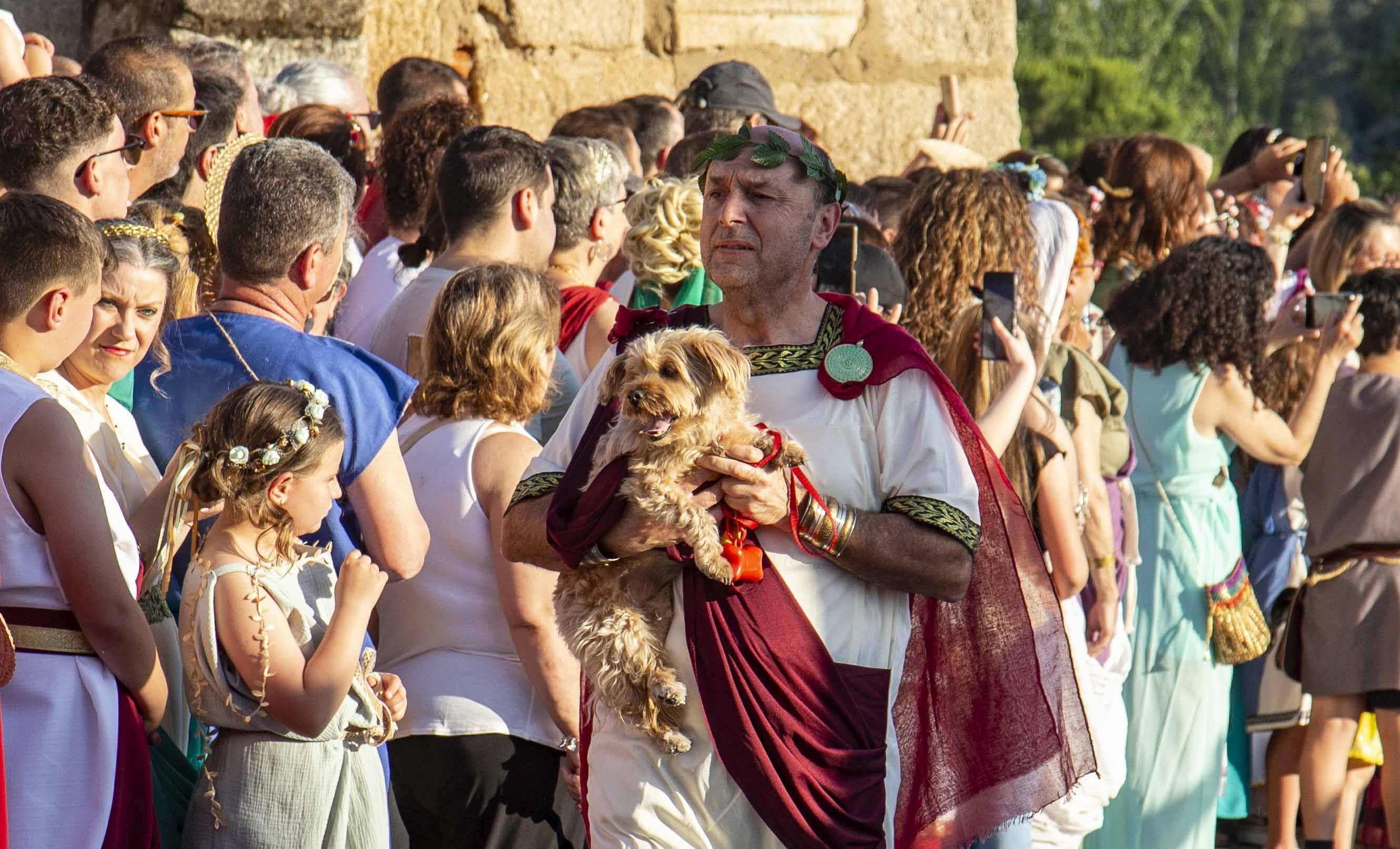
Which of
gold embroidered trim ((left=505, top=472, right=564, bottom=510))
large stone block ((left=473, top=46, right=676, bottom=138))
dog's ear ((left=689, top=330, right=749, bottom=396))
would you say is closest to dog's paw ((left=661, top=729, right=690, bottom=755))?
gold embroidered trim ((left=505, top=472, right=564, bottom=510))

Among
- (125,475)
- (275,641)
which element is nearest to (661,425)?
(275,641)

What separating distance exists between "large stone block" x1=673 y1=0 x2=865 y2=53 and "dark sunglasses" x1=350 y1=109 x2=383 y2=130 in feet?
6.72

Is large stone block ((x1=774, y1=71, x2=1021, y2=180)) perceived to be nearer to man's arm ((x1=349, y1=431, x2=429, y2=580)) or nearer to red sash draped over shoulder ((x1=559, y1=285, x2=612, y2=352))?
red sash draped over shoulder ((x1=559, y1=285, x2=612, y2=352))

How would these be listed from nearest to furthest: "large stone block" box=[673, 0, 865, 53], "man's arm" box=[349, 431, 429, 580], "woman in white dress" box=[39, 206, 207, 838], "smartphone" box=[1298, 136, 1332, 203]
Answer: "woman in white dress" box=[39, 206, 207, 838], "man's arm" box=[349, 431, 429, 580], "smartphone" box=[1298, 136, 1332, 203], "large stone block" box=[673, 0, 865, 53]

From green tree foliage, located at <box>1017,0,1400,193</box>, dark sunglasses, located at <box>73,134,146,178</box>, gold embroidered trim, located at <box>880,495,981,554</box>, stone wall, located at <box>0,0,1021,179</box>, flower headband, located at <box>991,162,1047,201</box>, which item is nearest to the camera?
gold embroidered trim, located at <box>880,495,981,554</box>

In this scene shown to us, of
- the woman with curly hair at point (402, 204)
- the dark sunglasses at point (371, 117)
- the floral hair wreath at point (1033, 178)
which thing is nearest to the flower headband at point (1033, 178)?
the floral hair wreath at point (1033, 178)

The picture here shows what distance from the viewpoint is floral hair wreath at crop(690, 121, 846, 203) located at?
3086 mm

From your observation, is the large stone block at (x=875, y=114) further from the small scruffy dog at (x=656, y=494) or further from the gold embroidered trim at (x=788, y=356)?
the small scruffy dog at (x=656, y=494)

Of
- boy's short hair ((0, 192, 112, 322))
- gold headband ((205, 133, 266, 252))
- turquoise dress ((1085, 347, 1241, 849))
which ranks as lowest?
turquoise dress ((1085, 347, 1241, 849))

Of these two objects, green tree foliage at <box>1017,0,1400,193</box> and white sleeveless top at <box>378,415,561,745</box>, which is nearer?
white sleeveless top at <box>378,415,561,745</box>

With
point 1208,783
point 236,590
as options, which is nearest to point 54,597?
point 236,590

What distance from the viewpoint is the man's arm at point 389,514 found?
3471mm

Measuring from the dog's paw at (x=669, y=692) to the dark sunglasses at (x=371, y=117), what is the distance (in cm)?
364

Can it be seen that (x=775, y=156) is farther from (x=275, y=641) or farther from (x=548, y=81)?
(x=548, y=81)
